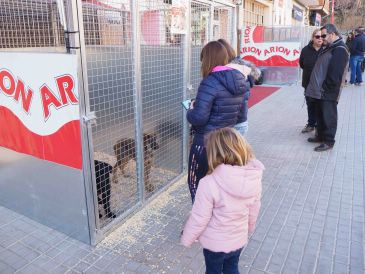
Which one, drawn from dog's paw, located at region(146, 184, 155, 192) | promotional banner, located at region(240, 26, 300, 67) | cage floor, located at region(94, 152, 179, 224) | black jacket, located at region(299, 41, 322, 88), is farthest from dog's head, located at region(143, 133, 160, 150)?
promotional banner, located at region(240, 26, 300, 67)

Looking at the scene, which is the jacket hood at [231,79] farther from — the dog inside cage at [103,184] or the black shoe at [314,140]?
the black shoe at [314,140]

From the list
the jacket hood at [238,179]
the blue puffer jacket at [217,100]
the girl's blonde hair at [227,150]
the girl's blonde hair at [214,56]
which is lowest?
the jacket hood at [238,179]

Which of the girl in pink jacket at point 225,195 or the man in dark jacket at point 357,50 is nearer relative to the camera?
the girl in pink jacket at point 225,195

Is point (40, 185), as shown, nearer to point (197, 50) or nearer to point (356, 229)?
point (197, 50)

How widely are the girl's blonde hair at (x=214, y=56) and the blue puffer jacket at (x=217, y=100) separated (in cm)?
11

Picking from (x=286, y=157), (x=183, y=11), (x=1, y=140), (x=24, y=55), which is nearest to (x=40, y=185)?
(x=1, y=140)

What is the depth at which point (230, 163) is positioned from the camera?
199 centimetres

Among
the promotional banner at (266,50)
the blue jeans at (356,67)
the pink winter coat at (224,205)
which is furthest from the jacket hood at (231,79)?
the blue jeans at (356,67)

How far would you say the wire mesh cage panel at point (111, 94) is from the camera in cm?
284

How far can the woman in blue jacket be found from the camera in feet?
Result: 8.56

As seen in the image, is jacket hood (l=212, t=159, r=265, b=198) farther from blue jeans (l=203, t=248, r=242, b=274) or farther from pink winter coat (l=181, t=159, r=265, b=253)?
blue jeans (l=203, t=248, r=242, b=274)

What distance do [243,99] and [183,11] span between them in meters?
1.43

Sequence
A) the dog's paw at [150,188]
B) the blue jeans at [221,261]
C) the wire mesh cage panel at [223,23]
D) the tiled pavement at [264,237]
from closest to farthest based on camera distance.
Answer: the blue jeans at [221,261], the tiled pavement at [264,237], the dog's paw at [150,188], the wire mesh cage panel at [223,23]

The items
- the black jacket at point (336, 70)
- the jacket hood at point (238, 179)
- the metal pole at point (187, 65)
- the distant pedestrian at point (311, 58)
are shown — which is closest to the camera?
the jacket hood at point (238, 179)
